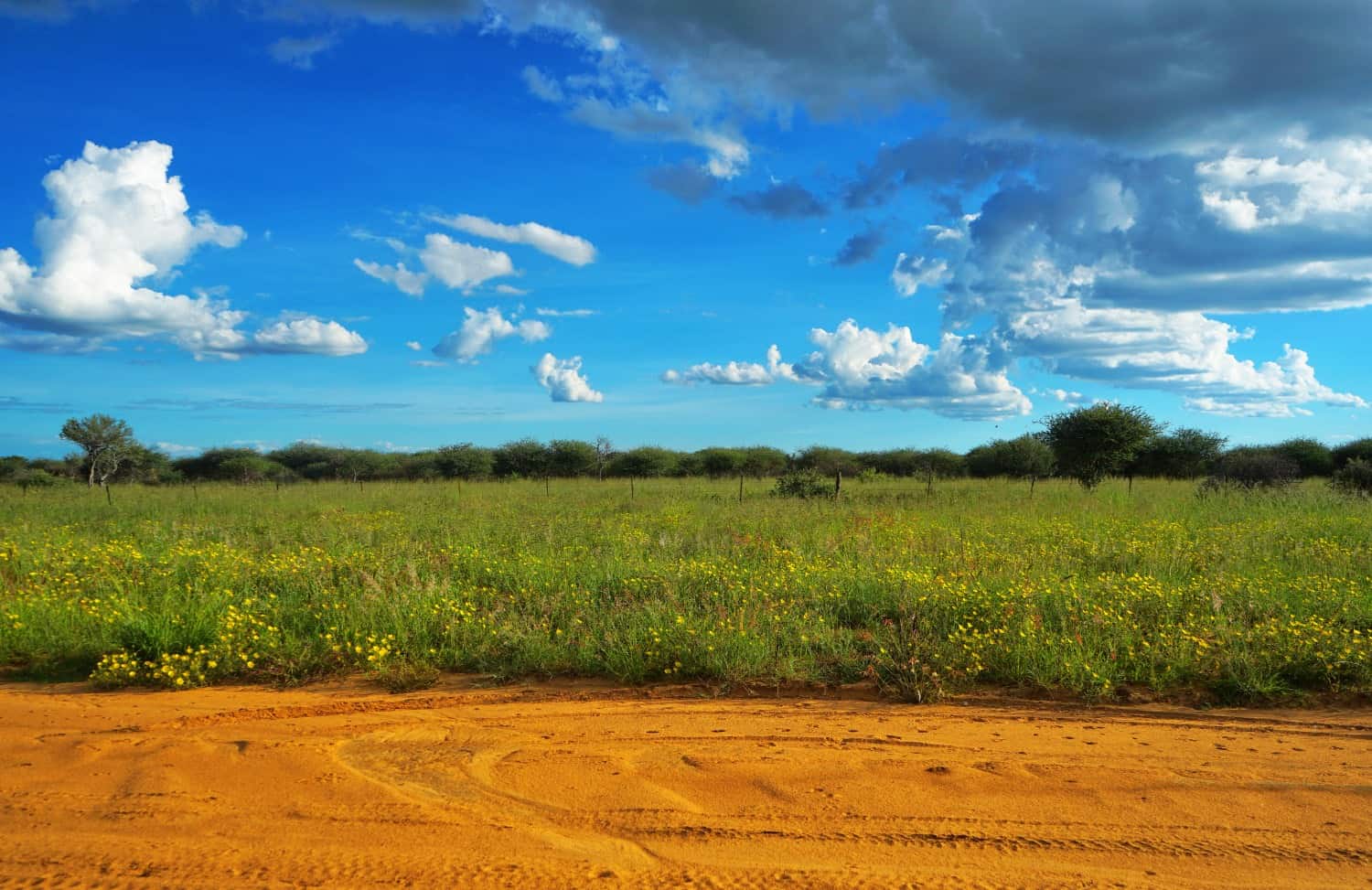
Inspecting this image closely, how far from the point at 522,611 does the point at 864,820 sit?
187 inches

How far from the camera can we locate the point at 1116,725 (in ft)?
18.5

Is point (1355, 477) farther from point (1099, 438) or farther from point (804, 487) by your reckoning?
point (804, 487)

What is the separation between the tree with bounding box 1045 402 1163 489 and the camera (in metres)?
28.6

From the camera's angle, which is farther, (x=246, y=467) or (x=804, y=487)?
(x=246, y=467)

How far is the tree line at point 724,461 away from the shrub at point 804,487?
4829 mm

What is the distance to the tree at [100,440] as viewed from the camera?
141 feet

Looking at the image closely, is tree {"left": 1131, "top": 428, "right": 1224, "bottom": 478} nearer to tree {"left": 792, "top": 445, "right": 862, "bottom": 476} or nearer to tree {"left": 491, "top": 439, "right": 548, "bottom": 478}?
tree {"left": 792, "top": 445, "right": 862, "bottom": 476}

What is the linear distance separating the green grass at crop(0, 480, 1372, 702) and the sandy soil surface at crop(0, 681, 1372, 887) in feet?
1.78

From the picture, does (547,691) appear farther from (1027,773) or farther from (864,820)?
(1027,773)

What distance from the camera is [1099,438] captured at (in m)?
28.7

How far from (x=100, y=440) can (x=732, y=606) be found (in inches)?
1864

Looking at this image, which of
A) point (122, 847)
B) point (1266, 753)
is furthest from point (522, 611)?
point (1266, 753)

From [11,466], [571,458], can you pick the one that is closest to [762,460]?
[571,458]

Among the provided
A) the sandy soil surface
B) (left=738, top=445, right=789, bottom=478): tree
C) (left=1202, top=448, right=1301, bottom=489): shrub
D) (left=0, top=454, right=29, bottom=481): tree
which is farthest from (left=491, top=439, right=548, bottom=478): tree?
the sandy soil surface
